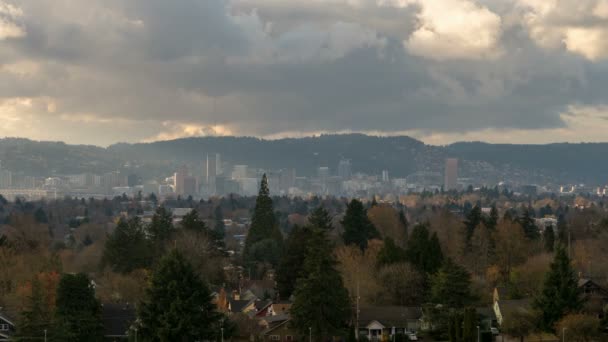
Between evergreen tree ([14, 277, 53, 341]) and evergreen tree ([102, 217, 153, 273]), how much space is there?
22517mm

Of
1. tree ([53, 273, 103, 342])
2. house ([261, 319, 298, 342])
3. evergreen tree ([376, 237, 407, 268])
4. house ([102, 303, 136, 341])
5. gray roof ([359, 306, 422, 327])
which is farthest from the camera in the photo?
evergreen tree ([376, 237, 407, 268])

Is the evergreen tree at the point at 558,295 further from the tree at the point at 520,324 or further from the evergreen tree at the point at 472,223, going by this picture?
the evergreen tree at the point at 472,223

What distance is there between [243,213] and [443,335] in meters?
147

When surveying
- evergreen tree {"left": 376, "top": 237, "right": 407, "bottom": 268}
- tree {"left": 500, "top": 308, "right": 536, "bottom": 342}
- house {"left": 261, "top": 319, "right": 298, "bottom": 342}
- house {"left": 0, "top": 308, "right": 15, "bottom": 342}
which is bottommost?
house {"left": 261, "top": 319, "right": 298, "bottom": 342}

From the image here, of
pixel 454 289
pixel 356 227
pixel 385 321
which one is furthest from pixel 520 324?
pixel 356 227

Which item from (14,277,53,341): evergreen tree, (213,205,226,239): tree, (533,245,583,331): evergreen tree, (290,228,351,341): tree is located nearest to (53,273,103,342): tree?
(14,277,53,341): evergreen tree

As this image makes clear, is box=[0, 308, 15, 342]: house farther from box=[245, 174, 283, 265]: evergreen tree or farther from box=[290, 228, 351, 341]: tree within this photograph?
box=[245, 174, 283, 265]: evergreen tree

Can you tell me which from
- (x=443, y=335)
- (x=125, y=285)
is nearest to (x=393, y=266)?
(x=443, y=335)

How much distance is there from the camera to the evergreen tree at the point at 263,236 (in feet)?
272

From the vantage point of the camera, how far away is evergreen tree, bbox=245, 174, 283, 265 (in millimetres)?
83000

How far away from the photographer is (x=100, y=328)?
46.4m

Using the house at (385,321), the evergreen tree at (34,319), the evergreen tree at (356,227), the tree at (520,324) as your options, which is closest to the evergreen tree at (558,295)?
the tree at (520,324)

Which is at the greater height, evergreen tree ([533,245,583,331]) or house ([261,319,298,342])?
evergreen tree ([533,245,583,331])

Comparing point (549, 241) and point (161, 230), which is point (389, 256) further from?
point (161, 230)
